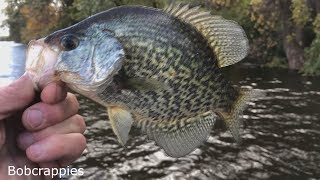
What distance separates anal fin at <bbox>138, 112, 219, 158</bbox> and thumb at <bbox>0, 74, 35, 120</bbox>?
1.78ft

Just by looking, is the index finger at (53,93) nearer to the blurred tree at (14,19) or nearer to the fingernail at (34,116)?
the fingernail at (34,116)

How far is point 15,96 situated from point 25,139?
10.0 inches

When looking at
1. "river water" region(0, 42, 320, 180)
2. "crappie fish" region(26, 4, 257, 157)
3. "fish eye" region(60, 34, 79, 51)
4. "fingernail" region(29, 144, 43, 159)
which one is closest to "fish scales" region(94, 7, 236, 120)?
"crappie fish" region(26, 4, 257, 157)

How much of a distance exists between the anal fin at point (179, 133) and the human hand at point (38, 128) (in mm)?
436

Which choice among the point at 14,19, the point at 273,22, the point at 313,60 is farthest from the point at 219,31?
the point at 14,19

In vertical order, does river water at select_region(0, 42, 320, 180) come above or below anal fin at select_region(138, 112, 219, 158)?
below

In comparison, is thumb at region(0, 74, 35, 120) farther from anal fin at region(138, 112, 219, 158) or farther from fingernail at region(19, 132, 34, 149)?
anal fin at region(138, 112, 219, 158)

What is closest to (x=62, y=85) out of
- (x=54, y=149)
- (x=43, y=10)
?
(x=54, y=149)

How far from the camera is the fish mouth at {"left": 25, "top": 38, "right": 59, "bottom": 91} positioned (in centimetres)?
206

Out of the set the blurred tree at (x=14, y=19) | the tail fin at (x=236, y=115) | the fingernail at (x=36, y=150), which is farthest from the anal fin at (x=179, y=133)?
the blurred tree at (x=14, y=19)

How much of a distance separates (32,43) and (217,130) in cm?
1200

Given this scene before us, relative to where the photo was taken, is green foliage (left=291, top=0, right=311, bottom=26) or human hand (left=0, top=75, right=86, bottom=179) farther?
green foliage (left=291, top=0, right=311, bottom=26)

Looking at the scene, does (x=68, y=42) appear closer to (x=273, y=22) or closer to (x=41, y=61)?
(x=41, y=61)

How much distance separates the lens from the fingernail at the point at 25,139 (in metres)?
2.40
